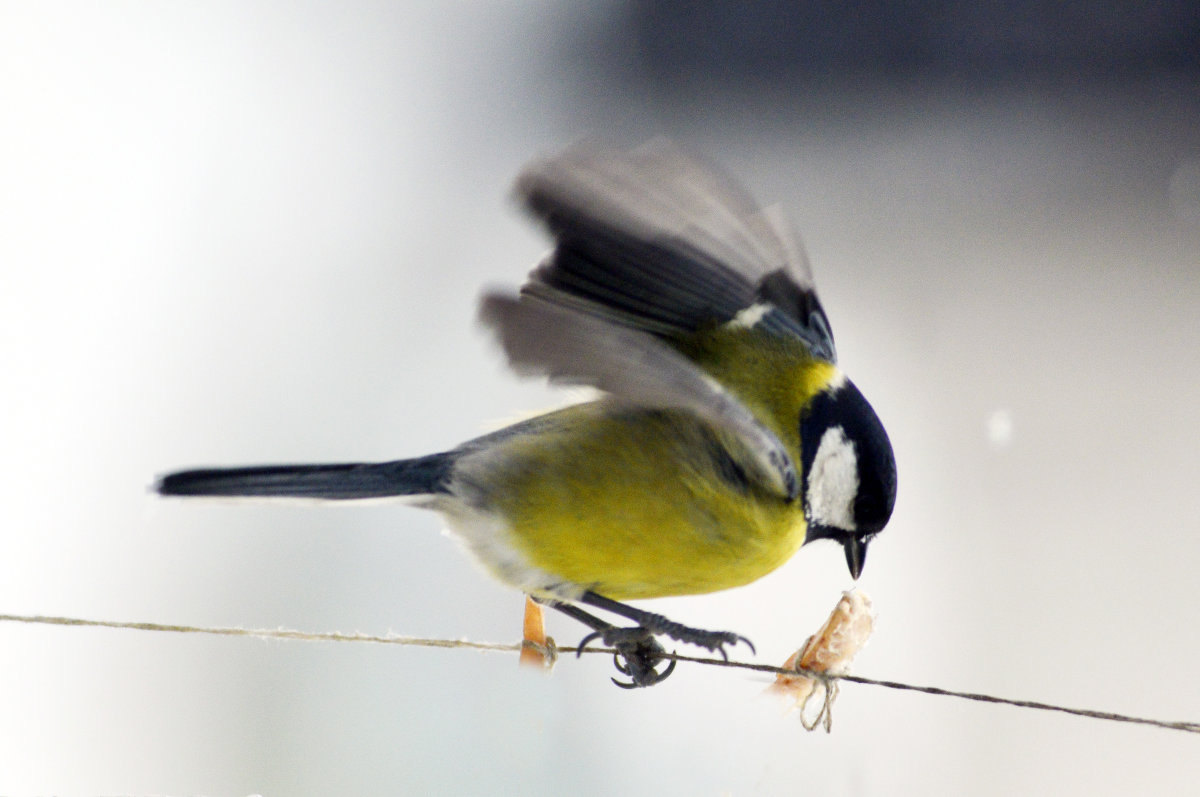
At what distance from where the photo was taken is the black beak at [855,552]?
898 millimetres

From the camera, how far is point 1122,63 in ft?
8.68

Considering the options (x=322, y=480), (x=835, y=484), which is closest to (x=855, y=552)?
(x=835, y=484)

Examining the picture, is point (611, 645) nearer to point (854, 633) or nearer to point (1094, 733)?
point (854, 633)

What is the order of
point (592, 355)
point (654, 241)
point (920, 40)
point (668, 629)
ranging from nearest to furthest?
point (592, 355)
point (654, 241)
point (668, 629)
point (920, 40)

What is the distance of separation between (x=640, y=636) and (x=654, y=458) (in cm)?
20

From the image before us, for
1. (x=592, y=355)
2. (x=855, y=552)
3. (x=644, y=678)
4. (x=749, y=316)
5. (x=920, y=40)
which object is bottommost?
(x=644, y=678)

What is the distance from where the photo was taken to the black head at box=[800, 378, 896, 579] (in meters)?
0.86

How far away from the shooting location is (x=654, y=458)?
0.85 meters

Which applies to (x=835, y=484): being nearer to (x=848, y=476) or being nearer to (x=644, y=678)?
(x=848, y=476)

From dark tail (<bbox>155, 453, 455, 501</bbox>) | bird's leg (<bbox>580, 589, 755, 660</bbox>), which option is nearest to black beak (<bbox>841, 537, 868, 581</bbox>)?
bird's leg (<bbox>580, 589, 755, 660</bbox>)

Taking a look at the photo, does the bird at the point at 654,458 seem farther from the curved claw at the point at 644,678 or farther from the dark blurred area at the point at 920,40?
the dark blurred area at the point at 920,40

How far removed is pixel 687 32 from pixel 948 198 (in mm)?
934

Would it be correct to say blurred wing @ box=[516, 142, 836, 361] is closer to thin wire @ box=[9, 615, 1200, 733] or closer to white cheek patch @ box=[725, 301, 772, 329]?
white cheek patch @ box=[725, 301, 772, 329]

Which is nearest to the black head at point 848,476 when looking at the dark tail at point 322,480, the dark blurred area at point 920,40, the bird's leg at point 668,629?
the bird's leg at point 668,629
